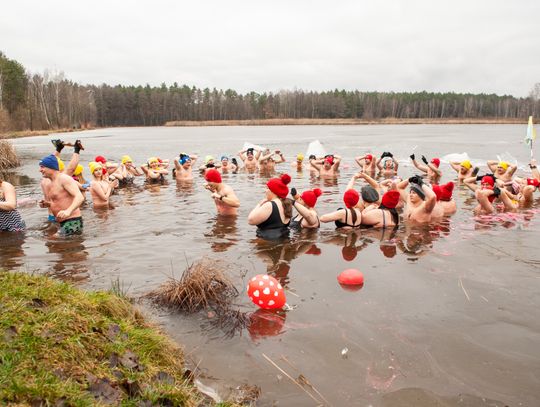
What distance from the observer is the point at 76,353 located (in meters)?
2.84

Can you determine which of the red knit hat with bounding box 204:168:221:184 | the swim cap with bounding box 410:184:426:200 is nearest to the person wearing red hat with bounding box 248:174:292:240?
the red knit hat with bounding box 204:168:221:184

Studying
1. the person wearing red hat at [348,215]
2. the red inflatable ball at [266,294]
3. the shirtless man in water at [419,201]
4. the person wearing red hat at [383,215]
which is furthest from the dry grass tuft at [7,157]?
the red inflatable ball at [266,294]

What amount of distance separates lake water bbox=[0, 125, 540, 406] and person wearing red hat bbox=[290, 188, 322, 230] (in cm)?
35

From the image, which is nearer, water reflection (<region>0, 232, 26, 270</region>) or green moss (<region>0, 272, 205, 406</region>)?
green moss (<region>0, 272, 205, 406</region>)

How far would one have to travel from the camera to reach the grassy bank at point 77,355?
8.08 ft

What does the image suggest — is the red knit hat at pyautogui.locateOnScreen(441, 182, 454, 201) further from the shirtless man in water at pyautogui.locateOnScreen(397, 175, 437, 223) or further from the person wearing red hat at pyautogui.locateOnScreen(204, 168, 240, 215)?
the person wearing red hat at pyautogui.locateOnScreen(204, 168, 240, 215)

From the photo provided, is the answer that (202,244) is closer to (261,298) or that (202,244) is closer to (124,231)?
(124,231)

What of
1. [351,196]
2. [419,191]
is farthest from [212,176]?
[419,191]

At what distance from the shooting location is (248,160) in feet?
66.4

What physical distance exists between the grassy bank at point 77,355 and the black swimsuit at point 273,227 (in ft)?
13.4

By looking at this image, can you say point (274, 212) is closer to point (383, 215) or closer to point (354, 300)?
point (383, 215)

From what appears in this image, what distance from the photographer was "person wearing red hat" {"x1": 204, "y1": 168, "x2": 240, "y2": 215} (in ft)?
27.7

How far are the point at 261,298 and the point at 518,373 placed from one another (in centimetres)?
261

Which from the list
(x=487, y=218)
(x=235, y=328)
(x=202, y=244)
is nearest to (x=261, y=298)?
(x=235, y=328)
